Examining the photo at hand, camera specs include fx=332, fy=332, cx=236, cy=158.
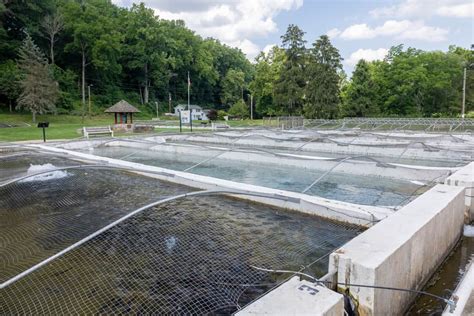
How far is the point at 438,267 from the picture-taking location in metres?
3.58

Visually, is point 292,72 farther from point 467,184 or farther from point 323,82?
point 467,184

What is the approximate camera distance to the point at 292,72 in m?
37.1

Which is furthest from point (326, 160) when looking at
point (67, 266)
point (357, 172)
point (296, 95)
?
point (296, 95)

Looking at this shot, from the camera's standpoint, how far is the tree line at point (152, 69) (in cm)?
3381

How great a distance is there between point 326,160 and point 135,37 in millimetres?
48442

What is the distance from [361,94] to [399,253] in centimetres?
3448

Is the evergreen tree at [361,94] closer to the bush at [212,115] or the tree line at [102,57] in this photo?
the bush at [212,115]

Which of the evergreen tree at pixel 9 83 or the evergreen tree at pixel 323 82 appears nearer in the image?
the evergreen tree at pixel 9 83

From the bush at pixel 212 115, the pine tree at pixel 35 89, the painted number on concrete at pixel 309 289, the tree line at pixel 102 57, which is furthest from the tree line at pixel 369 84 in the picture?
the painted number on concrete at pixel 309 289

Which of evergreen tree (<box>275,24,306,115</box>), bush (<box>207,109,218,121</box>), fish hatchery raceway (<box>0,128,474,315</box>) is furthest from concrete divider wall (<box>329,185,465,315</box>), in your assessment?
bush (<box>207,109,218,121</box>)

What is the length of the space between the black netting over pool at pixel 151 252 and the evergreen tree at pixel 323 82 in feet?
98.8

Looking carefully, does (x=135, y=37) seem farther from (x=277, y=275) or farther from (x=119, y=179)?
(x=277, y=275)

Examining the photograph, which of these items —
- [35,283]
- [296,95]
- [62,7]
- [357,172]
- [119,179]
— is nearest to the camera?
[35,283]

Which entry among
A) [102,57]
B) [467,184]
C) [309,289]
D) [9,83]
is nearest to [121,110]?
[9,83]
